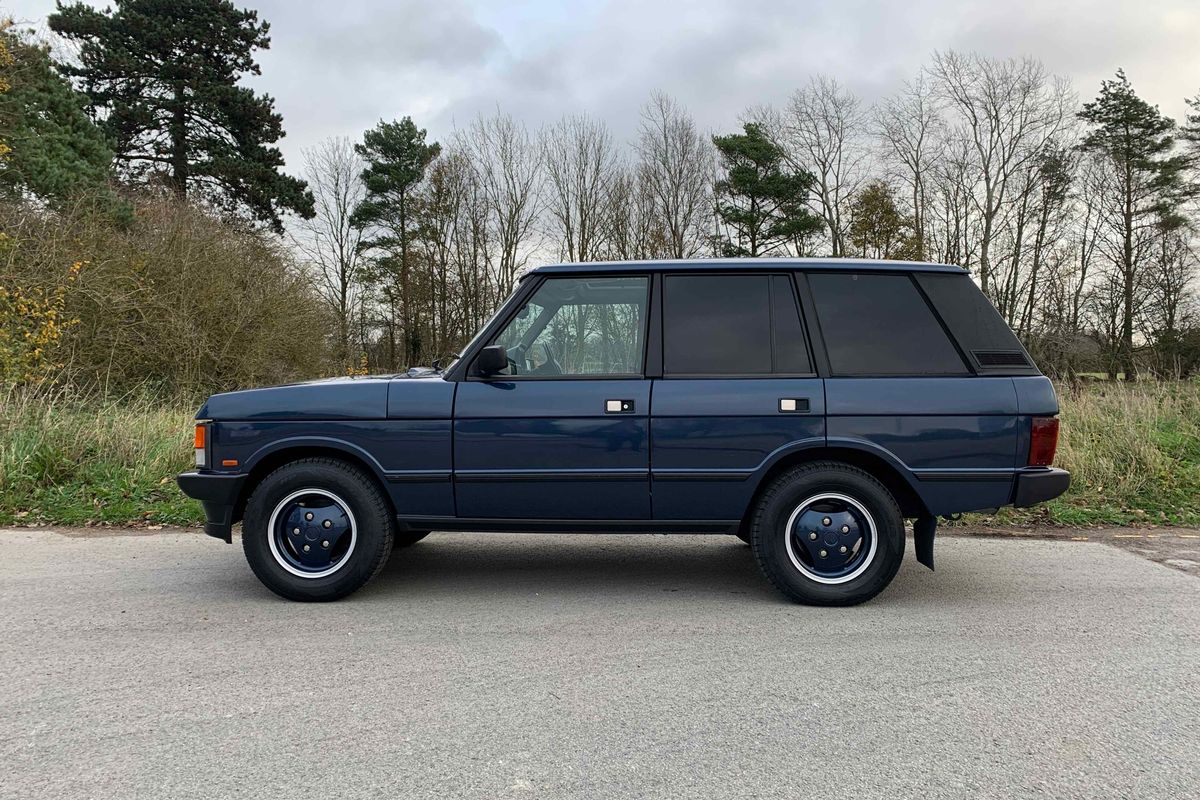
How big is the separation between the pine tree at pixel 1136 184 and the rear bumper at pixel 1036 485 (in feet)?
96.4

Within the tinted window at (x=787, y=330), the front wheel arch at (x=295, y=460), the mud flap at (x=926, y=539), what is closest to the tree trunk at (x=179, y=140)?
the front wheel arch at (x=295, y=460)

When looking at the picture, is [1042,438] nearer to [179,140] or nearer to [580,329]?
[580,329]

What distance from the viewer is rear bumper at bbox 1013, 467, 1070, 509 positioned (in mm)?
4043

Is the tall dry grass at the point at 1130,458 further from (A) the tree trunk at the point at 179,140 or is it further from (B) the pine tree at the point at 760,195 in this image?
(A) the tree trunk at the point at 179,140

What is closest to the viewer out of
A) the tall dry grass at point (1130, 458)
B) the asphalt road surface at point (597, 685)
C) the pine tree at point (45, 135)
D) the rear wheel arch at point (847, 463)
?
the asphalt road surface at point (597, 685)

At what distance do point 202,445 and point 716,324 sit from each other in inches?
120

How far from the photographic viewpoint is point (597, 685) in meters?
3.15

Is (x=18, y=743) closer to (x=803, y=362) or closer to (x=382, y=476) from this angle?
(x=382, y=476)

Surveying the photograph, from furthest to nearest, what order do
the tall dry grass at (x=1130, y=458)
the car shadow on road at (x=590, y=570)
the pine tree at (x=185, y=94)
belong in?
the pine tree at (x=185, y=94)
the tall dry grass at (x=1130, y=458)
the car shadow on road at (x=590, y=570)

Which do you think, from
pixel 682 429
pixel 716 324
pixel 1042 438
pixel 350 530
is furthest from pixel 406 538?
pixel 1042 438

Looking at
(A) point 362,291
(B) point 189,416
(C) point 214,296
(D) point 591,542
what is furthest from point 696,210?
(D) point 591,542

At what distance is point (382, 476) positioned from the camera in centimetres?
427

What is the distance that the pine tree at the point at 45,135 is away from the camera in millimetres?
14797

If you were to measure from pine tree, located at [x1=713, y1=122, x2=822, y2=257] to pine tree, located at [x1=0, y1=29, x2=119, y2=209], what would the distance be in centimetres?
2080
